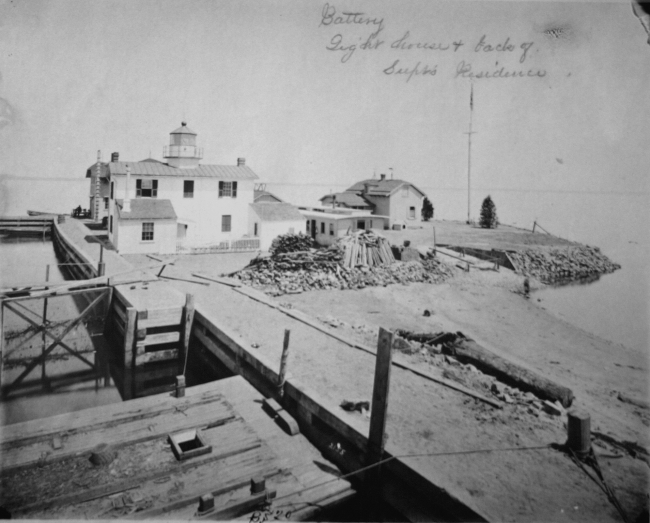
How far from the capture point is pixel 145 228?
1970 cm

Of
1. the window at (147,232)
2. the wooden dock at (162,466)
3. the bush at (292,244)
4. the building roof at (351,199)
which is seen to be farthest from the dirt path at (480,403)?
the building roof at (351,199)

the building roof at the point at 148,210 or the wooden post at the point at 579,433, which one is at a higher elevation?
the building roof at the point at 148,210

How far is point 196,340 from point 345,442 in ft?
21.6

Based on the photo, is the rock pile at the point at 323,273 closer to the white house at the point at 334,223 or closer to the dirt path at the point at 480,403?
the dirt path at the point at 480,403

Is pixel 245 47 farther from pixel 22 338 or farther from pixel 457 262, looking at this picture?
pixel 22 338

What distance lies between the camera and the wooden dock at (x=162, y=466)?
5344mm

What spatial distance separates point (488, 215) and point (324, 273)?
672cm

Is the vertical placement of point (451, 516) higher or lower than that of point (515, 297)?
lower

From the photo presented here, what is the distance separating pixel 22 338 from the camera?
1228 cm

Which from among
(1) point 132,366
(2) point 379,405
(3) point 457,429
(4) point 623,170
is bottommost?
(1) point 132,366

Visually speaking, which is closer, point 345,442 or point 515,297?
point 345,442

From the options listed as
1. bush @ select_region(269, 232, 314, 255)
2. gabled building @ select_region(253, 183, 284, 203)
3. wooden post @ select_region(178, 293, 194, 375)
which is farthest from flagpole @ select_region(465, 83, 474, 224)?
gabled building @ select_region(253, 183, 284, 203)

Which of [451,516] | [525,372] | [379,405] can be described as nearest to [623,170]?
[525,372]

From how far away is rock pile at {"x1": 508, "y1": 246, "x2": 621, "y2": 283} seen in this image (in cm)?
796
